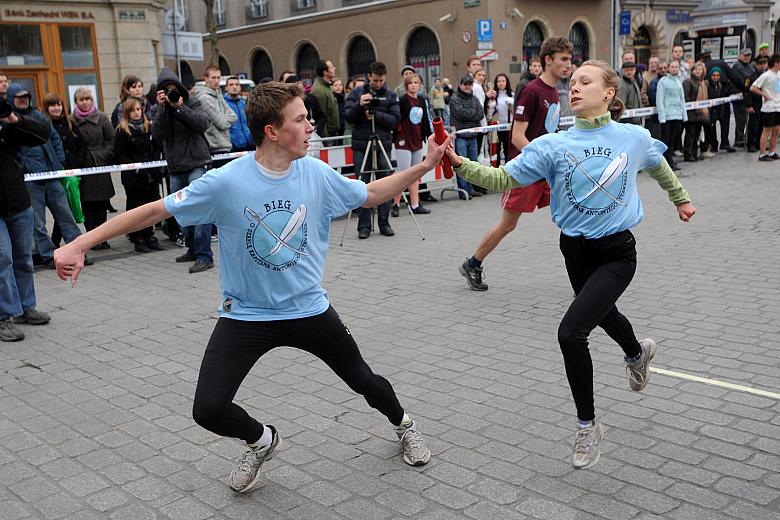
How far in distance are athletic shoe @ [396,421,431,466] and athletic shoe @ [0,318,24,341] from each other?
12.3ft

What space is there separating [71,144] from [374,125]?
3733mm

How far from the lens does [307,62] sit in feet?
126

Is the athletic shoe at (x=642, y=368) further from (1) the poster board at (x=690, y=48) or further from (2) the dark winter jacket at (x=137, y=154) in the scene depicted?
(1) the poster board at (x=690, y=48)

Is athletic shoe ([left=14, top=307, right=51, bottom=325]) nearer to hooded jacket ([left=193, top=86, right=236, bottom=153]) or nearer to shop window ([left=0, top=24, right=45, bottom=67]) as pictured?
hooded jacket ([left=193, top=86, right=236, bottom=153])

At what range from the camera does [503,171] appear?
4176 millimetres

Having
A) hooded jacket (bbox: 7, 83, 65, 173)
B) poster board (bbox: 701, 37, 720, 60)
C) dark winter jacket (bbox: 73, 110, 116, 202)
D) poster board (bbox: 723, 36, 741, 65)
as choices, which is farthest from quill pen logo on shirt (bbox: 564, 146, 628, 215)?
poster board (bbox: 701, 37, 720, 60)

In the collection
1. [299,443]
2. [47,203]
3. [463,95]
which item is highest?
[463,95]

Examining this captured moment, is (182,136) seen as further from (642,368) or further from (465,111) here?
(642,368)

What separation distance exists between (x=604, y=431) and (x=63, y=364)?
12.2 feet

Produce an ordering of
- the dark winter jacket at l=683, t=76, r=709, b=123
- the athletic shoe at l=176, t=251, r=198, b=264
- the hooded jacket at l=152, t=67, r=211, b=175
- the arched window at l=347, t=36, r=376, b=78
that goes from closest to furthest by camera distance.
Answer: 1. the hooded jacket at l=152, t=67, r=211, b=175
2. the athletic shoe at l=176, t=251, r=198, b=264
3. the dark winter jacket at l=683, t=76, r=709, b=123
4. the arched window at l=347, t=36, r=376, b=78

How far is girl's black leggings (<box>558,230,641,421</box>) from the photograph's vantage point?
3.87 m

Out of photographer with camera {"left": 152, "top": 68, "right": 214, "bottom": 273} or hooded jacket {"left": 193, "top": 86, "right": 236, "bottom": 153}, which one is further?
hooded jacket {"left": 193, "top": 86, "right": 236, "bottom": 153}

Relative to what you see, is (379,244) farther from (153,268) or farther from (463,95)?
(463,95)

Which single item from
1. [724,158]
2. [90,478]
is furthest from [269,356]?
[724,158]
